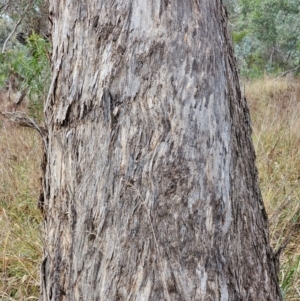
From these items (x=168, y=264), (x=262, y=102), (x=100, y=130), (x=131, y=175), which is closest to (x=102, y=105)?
(x=100, y=130)

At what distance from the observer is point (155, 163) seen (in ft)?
3.84

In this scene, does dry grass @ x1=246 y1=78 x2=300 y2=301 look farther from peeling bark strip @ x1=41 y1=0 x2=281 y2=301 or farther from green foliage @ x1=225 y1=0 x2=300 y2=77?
green foliage @ x1=225 y1=0 x2=300 y2=77

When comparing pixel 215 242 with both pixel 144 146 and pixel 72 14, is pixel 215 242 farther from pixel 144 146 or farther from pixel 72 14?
pixel 72 14

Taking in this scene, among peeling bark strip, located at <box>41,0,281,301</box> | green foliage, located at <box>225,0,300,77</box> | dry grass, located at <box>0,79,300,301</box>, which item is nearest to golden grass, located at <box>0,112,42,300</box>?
dry grass, located at <box>0,79,300,301</box>

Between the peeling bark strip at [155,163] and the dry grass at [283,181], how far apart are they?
0.54m

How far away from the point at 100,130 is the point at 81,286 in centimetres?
43

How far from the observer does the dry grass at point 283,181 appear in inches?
83.4

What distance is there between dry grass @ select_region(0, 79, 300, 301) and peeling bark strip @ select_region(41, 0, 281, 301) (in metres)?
0.54

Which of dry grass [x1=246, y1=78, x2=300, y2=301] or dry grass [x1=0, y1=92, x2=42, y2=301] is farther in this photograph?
dry grass [x1=0, y1=92, x2=42, y2=301]

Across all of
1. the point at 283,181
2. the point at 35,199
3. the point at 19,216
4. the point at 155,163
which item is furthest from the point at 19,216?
the point at 155,163

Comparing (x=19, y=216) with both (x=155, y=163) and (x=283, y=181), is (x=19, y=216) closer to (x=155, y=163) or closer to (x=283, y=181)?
(x=283, y=181)

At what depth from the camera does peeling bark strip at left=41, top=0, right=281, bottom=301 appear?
3.82ft

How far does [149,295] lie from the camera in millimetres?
1164

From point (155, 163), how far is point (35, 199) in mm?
2078
